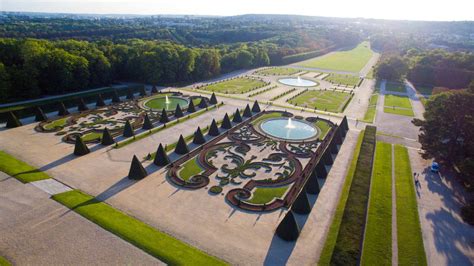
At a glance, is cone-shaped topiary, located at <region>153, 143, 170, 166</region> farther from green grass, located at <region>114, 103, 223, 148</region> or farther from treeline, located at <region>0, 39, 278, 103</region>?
treeline, located at <region>0, 39, 278, 103</region>

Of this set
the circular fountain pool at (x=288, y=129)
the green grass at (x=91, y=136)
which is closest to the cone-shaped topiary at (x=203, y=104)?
the circular fountain pool at (x=288, y=129)

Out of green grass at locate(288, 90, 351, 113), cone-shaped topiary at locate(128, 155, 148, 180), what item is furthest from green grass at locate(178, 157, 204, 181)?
green grass at locate(288, 90, 351, 113)

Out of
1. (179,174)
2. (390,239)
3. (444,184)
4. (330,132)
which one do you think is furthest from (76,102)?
(444,184)

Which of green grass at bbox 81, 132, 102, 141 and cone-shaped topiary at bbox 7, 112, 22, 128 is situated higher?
cone-shaped topiary at bbox 7, 112, 22, 128

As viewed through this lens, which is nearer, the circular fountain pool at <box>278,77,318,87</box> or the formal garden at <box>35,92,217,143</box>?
the formal garden at <box>35,92,217,143</box>

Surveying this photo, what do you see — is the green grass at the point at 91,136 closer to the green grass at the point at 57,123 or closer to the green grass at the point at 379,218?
the green grass at the point at 57,123

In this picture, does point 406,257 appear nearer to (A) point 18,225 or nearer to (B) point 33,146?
(A) point 18,225

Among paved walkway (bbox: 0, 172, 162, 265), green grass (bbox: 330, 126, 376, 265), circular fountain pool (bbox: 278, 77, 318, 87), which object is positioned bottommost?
paved walkway (bbox: 0, 172, 162, 265)
